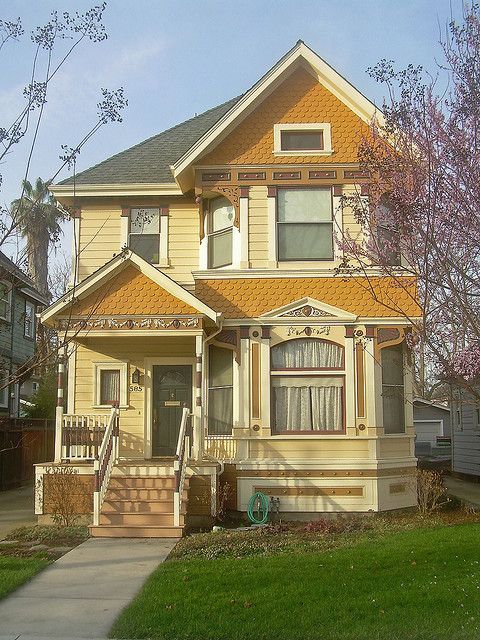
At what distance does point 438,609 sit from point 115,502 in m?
6.63

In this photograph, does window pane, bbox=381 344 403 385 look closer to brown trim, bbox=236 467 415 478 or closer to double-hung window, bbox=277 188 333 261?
brown trim, bbox=236 467 415 478

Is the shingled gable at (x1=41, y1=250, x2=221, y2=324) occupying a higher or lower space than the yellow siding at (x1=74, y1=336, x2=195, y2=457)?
higher

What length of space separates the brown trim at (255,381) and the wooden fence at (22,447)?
290 inches

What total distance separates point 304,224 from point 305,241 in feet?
1.13

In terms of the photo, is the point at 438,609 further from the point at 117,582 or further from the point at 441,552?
the point at 117,582

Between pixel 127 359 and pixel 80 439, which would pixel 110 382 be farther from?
pixel 80 439

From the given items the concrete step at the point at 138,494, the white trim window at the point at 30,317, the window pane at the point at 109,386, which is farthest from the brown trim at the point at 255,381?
the white trim window at the point at 30,317

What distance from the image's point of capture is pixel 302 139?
15.2m

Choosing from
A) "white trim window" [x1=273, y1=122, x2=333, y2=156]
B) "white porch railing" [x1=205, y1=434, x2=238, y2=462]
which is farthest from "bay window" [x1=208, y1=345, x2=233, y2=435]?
"white trim window" [x1=273, y1=122, x2=333, y2=156]

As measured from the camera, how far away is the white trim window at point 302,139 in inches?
589

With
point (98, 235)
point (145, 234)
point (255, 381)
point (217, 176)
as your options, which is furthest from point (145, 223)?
point (255, 381)

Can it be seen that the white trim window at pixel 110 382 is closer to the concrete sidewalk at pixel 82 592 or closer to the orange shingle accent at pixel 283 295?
the orange shingle accent at pixel 283 295

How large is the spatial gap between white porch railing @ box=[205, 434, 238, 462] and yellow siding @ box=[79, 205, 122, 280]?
459cm

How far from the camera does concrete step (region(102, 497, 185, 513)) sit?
12347mm
